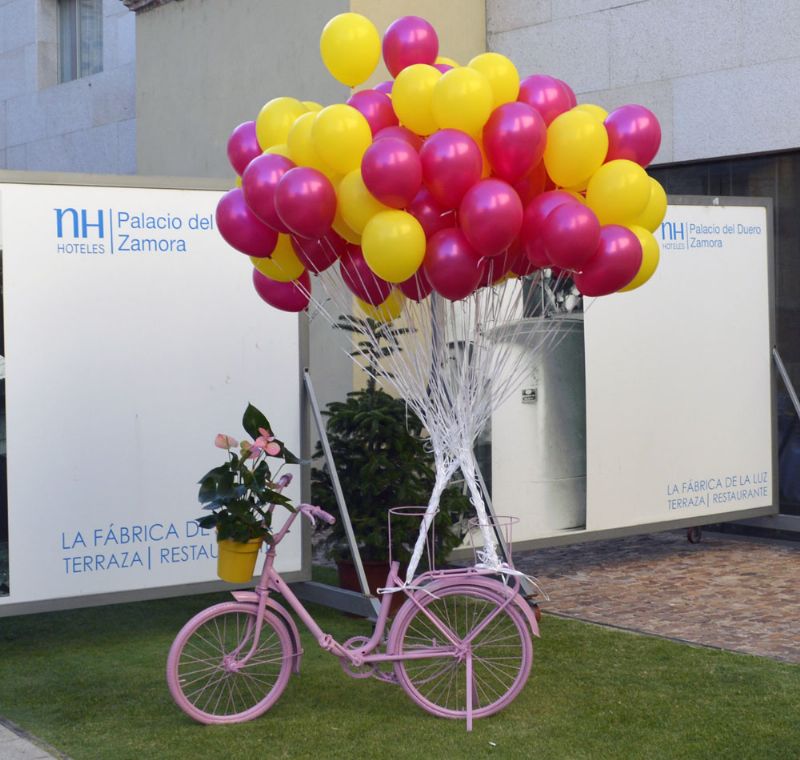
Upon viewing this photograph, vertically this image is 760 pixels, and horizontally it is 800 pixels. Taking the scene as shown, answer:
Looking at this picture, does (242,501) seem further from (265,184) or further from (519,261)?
(519,261)

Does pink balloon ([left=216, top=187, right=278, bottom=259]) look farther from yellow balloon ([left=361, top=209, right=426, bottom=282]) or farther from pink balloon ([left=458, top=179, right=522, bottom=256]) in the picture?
pink balloon ([left=458, top=179, right=522, bottom=256])

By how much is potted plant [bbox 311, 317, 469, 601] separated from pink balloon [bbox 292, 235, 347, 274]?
1.93 meters

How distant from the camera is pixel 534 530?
9.20 m

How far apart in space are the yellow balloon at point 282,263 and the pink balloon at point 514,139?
3.72 feet

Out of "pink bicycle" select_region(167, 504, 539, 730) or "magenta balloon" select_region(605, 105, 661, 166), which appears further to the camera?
"pink bicycle" select_region(167, 504, 539, 730)

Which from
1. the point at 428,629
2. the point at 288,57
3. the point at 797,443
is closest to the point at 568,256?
the point at 428,629

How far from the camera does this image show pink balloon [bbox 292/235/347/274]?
19.9 feet

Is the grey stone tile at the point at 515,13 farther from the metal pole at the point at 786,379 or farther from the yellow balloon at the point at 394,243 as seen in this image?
the yellow balloon at the point at 394,243

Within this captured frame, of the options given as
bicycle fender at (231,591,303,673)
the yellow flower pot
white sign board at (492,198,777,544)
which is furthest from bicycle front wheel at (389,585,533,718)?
white sign board at (492,198,777,544)

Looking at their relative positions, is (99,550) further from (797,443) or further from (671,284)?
(797,443)

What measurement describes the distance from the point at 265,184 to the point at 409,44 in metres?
0.99

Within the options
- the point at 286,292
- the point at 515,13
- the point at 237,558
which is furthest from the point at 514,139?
the point at 515,13

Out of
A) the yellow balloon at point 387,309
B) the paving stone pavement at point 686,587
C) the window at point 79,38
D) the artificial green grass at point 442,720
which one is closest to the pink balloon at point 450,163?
the yellow balloon at point 387,309

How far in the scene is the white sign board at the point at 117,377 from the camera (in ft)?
23.5
